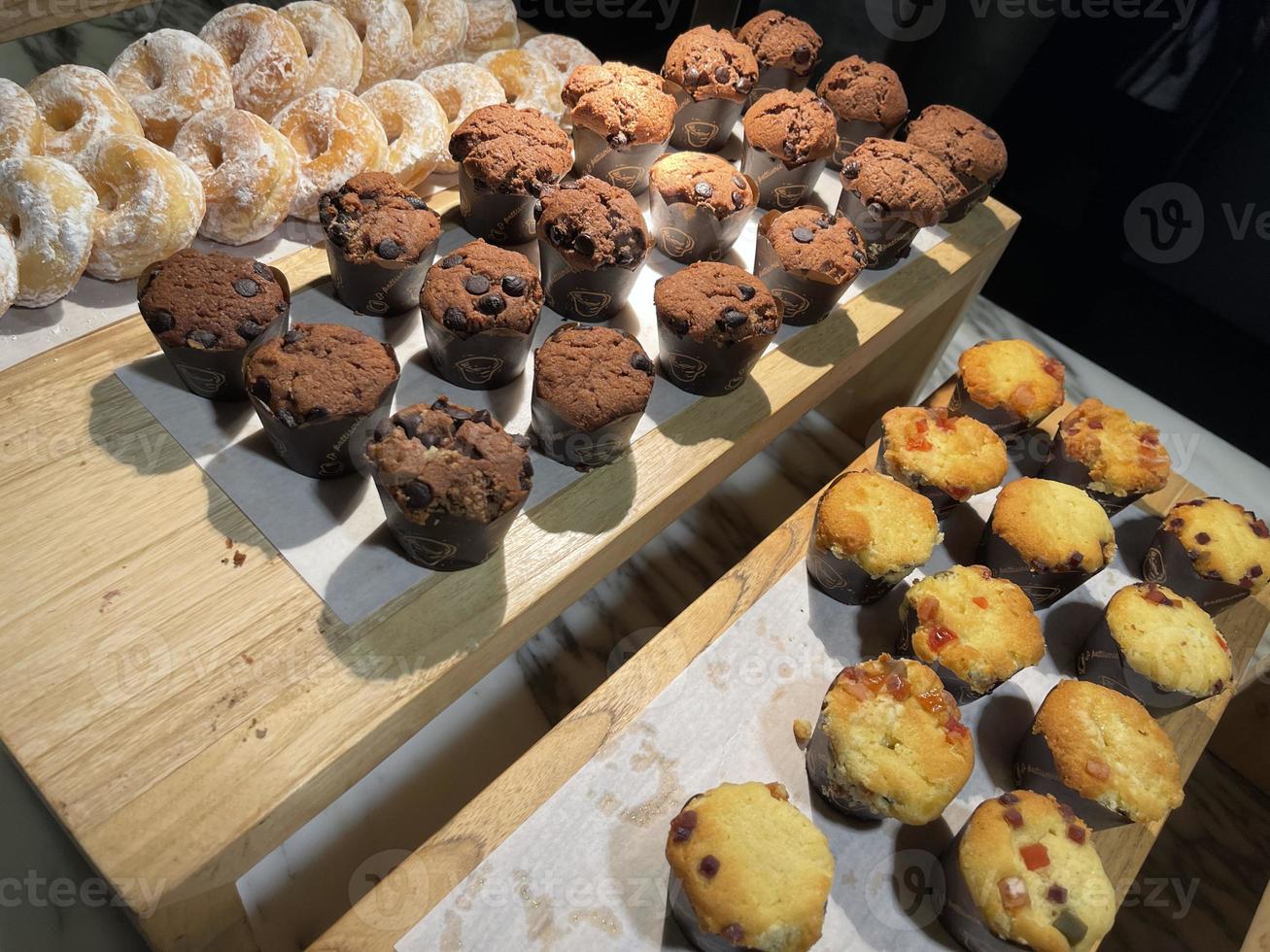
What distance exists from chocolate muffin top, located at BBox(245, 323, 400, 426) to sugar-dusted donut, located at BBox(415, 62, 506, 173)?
0.93 metres

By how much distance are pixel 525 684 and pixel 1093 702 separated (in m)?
1.39

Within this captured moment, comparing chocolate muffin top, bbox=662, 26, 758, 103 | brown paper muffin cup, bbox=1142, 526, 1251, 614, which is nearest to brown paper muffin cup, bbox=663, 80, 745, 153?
chocolate muffin top, bbox=662, 26, 758, 103

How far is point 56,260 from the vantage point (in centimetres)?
193

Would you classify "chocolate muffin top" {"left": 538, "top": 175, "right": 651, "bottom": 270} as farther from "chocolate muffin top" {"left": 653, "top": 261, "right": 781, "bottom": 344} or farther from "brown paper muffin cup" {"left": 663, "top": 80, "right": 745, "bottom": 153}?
"brown paper muffin cup" {"left": 663, "top": 80, "right": 745, "bottom": 153}

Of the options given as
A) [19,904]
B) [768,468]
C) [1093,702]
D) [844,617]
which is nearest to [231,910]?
[19,904]

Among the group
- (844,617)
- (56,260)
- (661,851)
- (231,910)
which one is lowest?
(231,910)

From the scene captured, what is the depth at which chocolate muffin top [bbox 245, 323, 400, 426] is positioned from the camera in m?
1.70

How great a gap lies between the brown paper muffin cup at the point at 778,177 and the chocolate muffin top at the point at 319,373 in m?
1.40

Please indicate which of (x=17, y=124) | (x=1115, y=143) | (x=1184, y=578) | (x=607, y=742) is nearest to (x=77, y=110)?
(x=17, y=124)

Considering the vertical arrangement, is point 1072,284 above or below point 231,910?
above

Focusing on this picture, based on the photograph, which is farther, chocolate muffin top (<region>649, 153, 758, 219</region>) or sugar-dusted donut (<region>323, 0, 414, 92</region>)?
sugar-dusted donut (<region>323, 0, 414, 92</region>)

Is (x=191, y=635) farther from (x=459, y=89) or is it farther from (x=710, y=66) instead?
(x=710, y=66)

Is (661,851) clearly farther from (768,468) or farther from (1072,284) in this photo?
(1072,284)

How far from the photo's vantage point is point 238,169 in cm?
211
